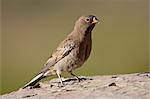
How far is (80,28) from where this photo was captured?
12734 mm

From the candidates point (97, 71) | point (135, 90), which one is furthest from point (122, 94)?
point (97, 71)

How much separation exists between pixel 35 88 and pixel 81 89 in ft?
2.79

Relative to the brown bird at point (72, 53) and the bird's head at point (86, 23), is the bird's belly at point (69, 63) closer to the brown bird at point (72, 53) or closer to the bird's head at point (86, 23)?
the brown bird at point (72, 53)

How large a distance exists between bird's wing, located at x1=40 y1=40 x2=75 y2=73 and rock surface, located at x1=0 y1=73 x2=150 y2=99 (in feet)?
2.16

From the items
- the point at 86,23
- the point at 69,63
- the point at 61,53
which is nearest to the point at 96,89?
the point at 69,63

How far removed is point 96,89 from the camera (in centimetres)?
1092

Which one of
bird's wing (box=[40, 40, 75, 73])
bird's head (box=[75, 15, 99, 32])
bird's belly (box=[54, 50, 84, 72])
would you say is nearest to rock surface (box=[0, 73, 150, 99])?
bird's belly (box=[54, 50, 84, 72])

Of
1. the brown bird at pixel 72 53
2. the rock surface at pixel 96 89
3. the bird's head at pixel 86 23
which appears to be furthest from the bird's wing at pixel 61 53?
the rock surface at pixel 96 89

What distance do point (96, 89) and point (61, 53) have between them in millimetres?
1914

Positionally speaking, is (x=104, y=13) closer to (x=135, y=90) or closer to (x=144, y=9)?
(x=144, y=9)

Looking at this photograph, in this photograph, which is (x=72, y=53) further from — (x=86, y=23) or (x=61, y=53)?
(x=86, y=23)

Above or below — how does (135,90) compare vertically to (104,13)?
below

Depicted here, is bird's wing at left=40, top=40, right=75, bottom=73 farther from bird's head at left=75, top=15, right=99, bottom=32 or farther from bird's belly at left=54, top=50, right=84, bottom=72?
bird's head at left=75, top=15, right=99, bottom=32

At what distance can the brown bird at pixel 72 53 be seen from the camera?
40.4ft
